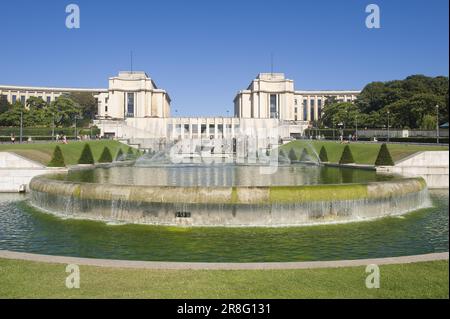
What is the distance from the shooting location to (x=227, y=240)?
13.3 m

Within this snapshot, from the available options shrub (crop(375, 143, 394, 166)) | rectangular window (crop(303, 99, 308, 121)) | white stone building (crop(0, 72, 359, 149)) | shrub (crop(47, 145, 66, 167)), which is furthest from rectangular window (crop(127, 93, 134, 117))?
shrub (crop(375, 143, 394, 166))

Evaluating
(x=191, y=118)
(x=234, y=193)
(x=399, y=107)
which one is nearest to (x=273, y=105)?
(x=191, y=118)

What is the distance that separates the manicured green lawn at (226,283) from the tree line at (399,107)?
175 feet

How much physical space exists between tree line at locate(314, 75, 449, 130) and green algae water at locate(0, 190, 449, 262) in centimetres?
4659

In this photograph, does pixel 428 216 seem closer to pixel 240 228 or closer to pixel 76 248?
pixel 240 228

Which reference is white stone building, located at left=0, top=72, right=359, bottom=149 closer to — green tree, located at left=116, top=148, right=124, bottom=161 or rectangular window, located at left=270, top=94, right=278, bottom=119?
rectangular window, located at left=270, top=94, right=278, bottom=119

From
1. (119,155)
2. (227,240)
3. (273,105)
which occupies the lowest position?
(227,240)

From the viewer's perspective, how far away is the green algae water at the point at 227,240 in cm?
1163

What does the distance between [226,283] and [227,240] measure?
5830 mm

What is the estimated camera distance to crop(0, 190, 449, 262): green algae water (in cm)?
1163

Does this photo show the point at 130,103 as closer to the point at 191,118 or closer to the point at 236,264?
the point at 191,118

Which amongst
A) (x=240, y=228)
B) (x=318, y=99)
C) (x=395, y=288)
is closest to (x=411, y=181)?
(x=240, y=228)

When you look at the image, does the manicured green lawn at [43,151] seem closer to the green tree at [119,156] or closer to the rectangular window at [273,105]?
the green tree at [119,156]

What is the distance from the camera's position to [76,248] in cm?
1245
